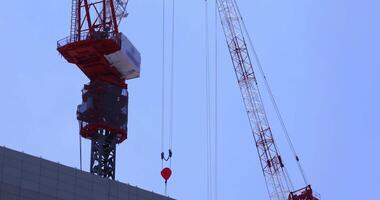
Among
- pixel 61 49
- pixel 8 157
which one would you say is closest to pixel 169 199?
pixel 8 157

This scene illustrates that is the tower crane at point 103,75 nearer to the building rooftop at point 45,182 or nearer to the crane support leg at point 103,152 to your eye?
the crane support leg at point 103,152

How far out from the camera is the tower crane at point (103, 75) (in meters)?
148

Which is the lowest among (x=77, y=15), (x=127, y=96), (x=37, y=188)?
(x=37, y=188)

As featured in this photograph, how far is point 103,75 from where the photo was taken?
152 meters

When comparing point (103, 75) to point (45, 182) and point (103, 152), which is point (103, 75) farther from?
point (45, 182)

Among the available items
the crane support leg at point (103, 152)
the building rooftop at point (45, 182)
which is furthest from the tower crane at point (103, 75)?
the building rooftop at point (45, 182)

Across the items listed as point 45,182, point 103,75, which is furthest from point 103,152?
point 45,182

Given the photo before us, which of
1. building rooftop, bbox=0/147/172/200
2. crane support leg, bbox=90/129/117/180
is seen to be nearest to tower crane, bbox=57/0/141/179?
crane support leg, bbox=90/129/117/180

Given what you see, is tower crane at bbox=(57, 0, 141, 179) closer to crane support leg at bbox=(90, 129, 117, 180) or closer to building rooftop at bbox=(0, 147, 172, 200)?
crane support leg at bbox=(90, 129, 117, 180)

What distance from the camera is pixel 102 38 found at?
148 metres

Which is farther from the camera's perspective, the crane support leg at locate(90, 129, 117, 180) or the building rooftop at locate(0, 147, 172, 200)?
the crane support leg at locate(90, 129, 117, 180)

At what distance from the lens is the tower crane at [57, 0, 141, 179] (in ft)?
485

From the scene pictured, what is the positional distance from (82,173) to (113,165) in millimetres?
65779

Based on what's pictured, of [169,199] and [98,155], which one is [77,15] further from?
[169,199]
